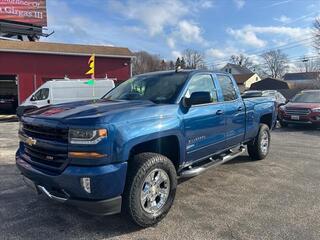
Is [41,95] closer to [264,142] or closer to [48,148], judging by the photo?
[264,142]

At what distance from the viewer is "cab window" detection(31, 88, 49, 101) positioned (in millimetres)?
17641

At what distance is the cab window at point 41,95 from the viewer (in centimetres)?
1764

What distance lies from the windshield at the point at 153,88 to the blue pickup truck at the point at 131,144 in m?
0.02

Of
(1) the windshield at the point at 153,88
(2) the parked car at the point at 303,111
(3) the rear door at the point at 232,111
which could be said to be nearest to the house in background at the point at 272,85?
(2) the parked car at the point at 303,111

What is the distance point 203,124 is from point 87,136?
2072mm

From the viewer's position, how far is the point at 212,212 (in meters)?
Answer: 4.69

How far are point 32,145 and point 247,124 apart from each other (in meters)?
4.17

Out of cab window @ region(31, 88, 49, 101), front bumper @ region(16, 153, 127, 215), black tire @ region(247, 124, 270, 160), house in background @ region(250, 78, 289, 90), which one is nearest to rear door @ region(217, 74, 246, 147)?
black tire @ region(247, 124, 270, 160)

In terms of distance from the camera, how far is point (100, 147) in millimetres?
3643

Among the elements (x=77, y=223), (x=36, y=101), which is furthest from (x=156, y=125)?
(x=36, y=101)

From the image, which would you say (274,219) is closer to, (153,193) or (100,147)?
(153,193)

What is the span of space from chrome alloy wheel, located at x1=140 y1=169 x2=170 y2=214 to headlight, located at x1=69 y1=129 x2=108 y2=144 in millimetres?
849

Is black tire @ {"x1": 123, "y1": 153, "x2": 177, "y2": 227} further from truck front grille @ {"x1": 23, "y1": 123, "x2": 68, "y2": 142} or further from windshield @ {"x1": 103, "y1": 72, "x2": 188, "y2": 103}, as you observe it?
windshield @ {"x1": 103, "y1": 72, "x2": 188, "y2": 103}

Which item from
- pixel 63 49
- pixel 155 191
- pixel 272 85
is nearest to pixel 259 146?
pixel 155 191
